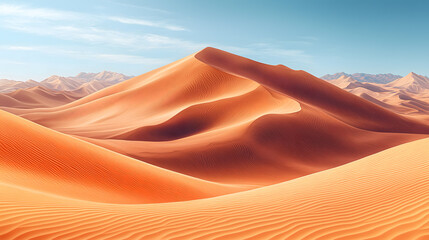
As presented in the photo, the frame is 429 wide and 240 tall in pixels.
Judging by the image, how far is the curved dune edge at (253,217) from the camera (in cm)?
446

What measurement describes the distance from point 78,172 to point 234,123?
1957 cm

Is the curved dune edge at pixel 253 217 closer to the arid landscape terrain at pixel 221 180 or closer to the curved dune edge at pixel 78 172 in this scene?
the arid landscape terrain at pixel 221 180

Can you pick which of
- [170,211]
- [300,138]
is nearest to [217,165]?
[300,138]

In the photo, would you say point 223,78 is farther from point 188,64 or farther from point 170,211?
point 170,211

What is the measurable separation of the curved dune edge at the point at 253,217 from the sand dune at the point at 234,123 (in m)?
11.7

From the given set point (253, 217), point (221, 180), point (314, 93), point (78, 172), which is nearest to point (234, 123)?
point (221, 180)

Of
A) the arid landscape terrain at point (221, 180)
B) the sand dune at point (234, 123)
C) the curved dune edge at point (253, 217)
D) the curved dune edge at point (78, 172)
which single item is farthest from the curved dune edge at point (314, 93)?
the curved dune edge at point (253, 217)

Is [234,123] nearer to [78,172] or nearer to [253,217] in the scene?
[78,172]

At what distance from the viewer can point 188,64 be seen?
48406mm

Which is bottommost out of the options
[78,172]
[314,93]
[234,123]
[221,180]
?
[221,180]

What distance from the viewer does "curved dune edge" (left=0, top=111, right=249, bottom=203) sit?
900cm

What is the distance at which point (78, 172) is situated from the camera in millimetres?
10555

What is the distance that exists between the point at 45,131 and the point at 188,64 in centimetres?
3636

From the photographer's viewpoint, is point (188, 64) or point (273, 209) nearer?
point (273, 209)
